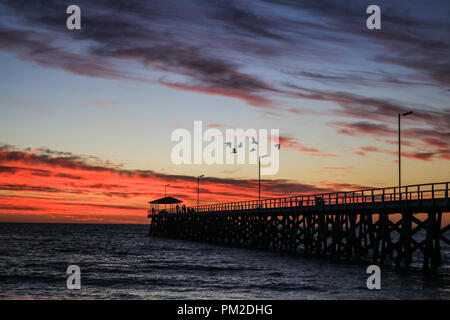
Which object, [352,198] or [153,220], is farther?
[153,220]

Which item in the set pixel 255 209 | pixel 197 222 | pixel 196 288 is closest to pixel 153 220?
pixel 197 222

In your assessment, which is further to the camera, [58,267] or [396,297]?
[58,267]

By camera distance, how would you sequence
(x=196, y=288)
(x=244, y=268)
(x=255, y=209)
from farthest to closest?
(x=255, y=209) < (x=244, y=268) < (x=196, y=288)

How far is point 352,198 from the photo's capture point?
112 ft

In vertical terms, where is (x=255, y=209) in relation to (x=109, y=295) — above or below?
above

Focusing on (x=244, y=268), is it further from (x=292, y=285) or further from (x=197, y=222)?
(x=197, y=222)

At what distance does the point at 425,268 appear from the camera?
26.0 m

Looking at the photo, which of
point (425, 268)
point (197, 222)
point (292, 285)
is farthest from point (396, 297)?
point (197, 222)
